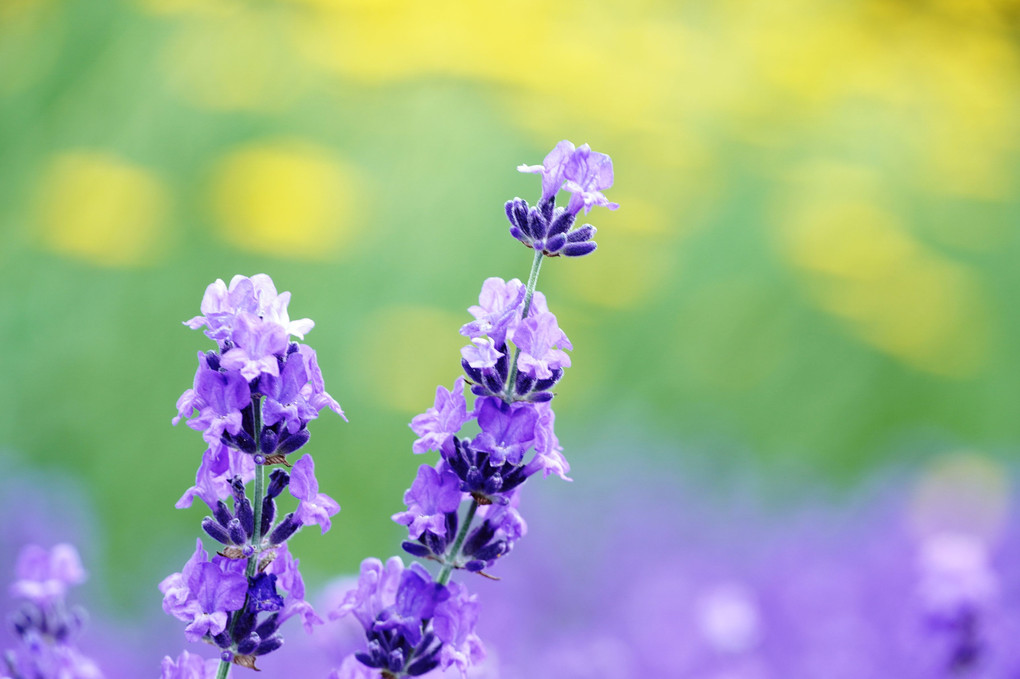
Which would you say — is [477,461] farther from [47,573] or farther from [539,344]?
[47,573]

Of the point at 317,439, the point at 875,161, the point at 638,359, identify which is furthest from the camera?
the point at 875,161

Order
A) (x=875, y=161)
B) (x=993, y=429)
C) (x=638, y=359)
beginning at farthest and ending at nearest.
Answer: (x=875, y=161) → (x=993, y=429) → (x=638, y=359)

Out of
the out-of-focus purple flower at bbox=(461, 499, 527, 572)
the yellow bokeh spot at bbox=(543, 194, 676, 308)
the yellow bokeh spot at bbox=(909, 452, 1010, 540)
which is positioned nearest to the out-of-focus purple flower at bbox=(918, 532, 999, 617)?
the out-of-focus purple flower at bbox=(461, 499, 527, 572)

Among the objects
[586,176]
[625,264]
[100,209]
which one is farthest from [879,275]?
[586,176]

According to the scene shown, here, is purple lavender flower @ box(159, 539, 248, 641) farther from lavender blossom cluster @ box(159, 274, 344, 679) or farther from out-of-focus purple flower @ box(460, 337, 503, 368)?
out-of-focus purple flower @ box(460, 337, 503, 368)

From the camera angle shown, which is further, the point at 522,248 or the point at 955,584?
the point at 522,248

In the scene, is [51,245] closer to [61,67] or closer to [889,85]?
[61,67]

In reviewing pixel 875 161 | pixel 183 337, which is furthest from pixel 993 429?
pixel 183 337
